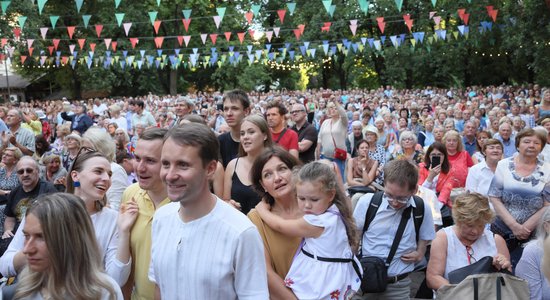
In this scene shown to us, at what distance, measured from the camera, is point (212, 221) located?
7.47 ft

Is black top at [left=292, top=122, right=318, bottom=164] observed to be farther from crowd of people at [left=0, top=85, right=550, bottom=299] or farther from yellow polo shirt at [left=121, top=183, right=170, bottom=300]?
yellow polo shirt at [left=121, top=183, right=170, bottom=300]

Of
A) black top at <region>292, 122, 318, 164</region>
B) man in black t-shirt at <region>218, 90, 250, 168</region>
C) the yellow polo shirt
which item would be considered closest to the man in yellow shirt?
the yellow polo shirt

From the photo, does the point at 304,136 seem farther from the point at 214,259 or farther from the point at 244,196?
the point at 214,259

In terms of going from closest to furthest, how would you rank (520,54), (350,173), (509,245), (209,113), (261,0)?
(509,245), (350,173), (209,113), (520,54), (261,0)

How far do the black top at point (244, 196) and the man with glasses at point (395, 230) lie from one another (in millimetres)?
765

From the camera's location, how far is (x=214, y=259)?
222 centimetres

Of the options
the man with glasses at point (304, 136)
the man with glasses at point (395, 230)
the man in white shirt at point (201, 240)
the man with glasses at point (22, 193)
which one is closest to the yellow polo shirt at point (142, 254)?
the man in white shirt at point (201, 240)

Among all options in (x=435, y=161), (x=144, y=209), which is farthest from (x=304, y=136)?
(x=144, y=209)

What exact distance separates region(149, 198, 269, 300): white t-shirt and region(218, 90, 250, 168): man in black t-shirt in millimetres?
2917

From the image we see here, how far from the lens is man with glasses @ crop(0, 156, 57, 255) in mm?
5480

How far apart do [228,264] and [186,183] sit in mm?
360

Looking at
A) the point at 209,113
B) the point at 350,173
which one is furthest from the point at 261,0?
the point at 350,173

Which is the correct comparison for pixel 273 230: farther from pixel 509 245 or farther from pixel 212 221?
pixel 509 245

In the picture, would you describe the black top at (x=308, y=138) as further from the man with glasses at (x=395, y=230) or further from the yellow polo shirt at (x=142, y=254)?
the yellow polo shirt at (x=142, y=254)
